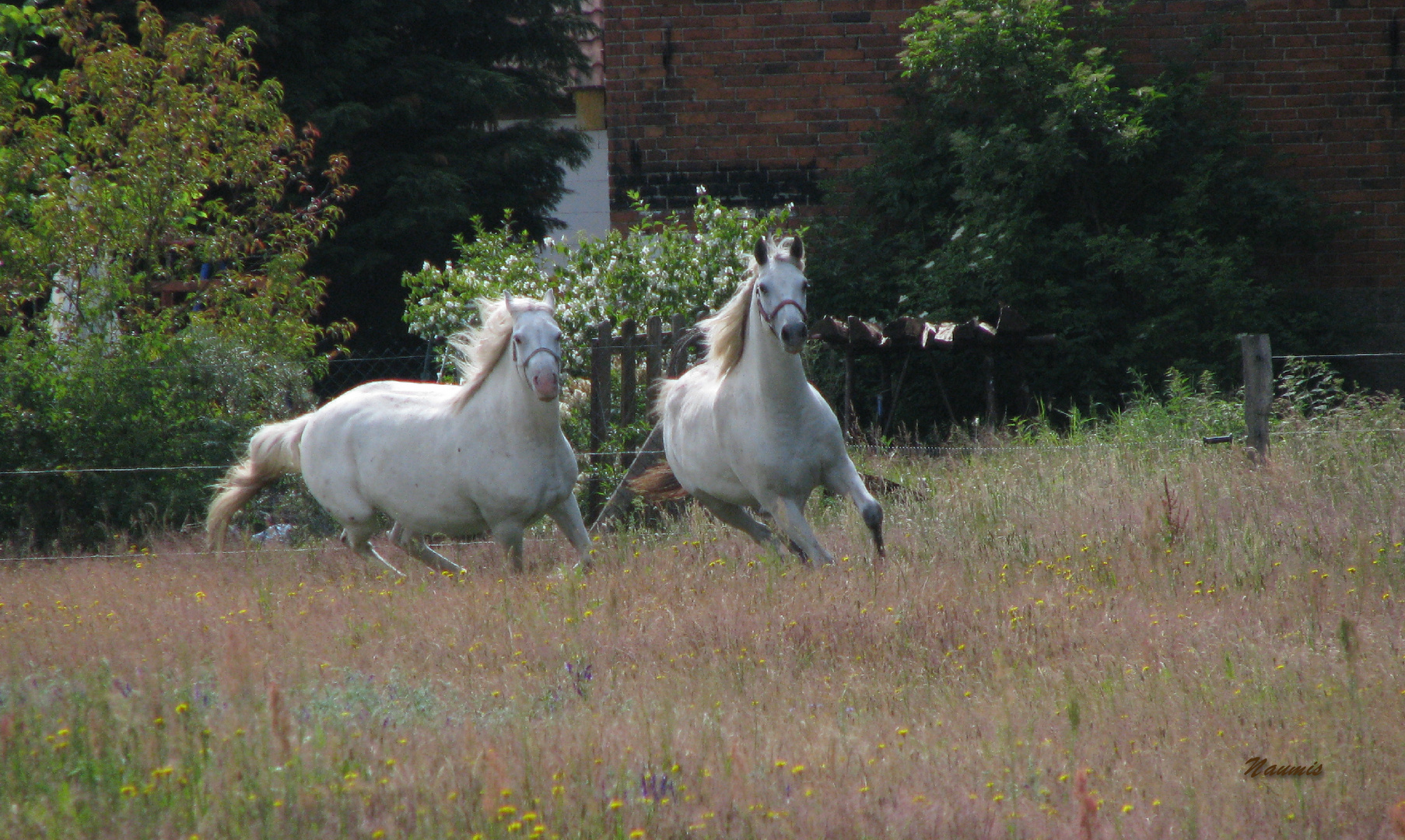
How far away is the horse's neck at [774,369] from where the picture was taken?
22.9ft

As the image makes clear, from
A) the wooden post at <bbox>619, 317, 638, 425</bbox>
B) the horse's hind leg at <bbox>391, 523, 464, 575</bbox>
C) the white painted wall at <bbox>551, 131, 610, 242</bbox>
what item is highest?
the white painted wall at <bbox>551, 131, 610, 242</bbox>

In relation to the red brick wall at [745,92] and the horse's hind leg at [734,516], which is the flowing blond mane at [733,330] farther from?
the red brick wall at [745,92]

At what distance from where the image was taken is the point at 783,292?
674 centimetres

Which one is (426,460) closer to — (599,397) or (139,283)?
(599,397)

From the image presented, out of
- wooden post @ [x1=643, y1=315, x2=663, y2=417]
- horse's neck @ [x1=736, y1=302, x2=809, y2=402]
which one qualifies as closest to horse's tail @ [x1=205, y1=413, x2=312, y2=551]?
wooden post @ [x1=643, y1=315, x2=663, y2=417]

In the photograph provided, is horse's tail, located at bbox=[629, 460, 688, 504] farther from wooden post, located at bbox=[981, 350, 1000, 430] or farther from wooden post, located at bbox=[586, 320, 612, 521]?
wooden post, located at bbox=[981, 350, 1000, 430]

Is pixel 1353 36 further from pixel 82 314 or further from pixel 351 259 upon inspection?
pixel 82 314

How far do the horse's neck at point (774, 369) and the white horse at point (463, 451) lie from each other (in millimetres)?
1099

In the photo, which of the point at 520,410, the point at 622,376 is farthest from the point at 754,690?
the point at 622,376

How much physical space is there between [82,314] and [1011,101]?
9.67 meters

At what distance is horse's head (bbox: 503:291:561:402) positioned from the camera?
6969mm

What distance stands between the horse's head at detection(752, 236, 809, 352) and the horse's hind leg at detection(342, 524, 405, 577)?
9.94 ft

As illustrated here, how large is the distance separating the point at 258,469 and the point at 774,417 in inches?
148

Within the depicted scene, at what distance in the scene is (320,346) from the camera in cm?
1759
